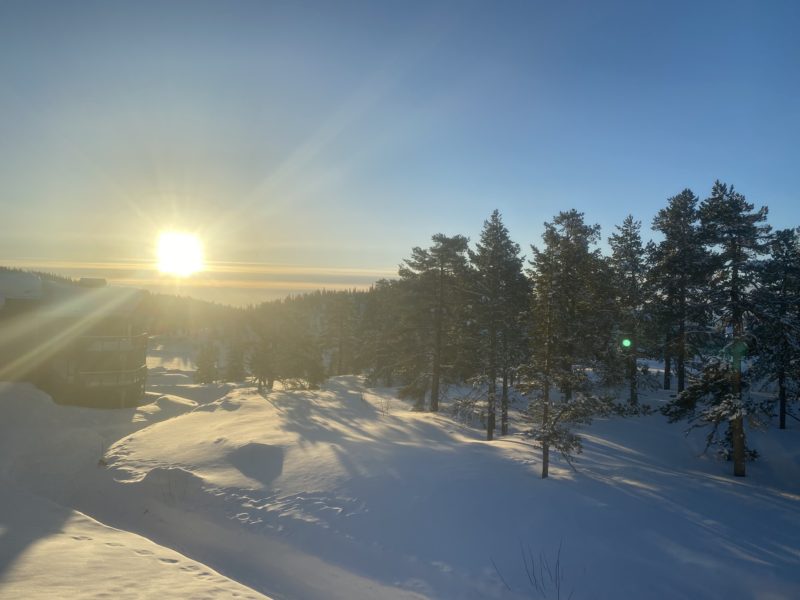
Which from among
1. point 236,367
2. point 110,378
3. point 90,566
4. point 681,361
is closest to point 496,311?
point 681,361

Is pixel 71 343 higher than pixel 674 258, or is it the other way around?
pixel 674 258

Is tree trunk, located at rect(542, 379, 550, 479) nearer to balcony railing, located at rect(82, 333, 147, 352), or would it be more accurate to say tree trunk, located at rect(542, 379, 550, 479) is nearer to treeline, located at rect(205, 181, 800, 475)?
treeline, located at rect(205, 181, 800, 475)

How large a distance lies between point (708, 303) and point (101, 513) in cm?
2276

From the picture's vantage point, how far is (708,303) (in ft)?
55.6

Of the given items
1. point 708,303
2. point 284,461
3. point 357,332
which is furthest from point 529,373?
point 357,332

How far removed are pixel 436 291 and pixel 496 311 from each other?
6.70 metres

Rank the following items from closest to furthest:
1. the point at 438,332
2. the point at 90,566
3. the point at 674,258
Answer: the point at 90,566 < the point at 674,258 < the point at 438,332

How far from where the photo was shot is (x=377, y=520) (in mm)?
13008

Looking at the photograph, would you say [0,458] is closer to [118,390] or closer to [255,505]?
[255,505]

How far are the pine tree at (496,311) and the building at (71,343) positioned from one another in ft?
97.4

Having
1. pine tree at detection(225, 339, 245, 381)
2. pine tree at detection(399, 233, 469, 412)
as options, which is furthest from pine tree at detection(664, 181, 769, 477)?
pine tree at detection(225, 339, 245, 381)

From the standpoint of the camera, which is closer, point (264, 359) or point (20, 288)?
point (20, 288)

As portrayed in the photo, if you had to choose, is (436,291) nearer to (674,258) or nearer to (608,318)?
(608,318)

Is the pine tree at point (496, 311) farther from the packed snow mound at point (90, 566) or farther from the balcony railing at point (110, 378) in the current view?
the balcony railing at point (110, 378)
